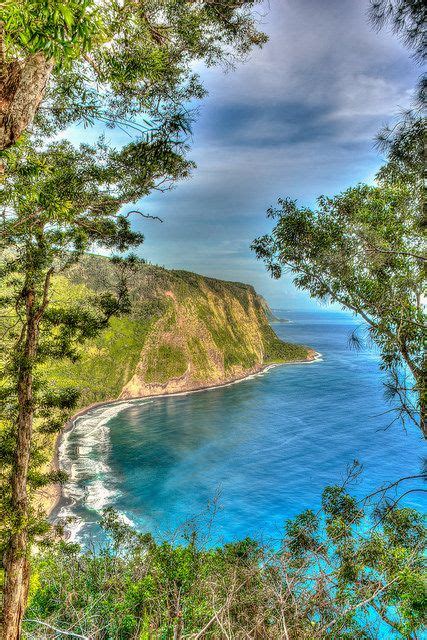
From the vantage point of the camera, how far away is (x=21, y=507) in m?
7.29

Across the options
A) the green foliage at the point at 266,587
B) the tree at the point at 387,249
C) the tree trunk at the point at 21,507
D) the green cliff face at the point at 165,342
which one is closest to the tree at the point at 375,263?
the tree at the point at 387,249

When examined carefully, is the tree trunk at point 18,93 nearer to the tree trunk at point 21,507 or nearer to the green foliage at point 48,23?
the green foliage at point 48,23

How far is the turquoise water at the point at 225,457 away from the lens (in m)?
27.6

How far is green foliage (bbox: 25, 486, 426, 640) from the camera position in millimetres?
6020

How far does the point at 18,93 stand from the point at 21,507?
28.2ft

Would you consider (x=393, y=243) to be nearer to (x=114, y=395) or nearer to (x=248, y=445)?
(x=248, y=445)

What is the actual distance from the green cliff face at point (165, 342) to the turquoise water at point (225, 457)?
511cm

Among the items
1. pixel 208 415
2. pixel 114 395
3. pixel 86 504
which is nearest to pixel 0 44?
pixel 86 504

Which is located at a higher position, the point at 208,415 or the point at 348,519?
the point at 348,519

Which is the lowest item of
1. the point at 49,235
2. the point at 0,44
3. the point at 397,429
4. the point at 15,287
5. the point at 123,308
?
the point at 397,429

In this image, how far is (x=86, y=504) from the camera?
92.0ft

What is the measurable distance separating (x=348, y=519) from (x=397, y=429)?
5173cm

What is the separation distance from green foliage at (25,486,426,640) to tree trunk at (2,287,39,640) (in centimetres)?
78

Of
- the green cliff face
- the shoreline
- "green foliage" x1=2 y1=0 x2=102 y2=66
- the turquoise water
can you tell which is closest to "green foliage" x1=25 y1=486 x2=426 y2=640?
the turquoise water
